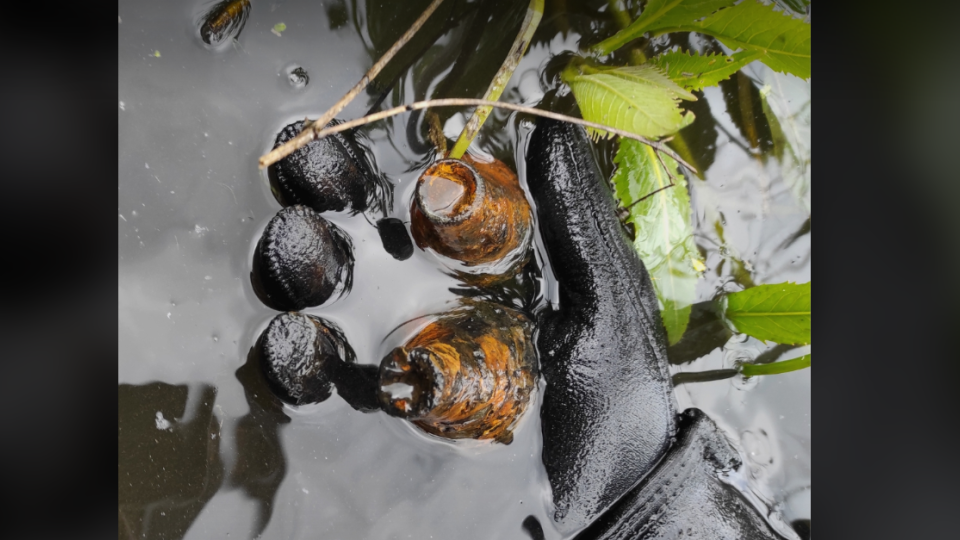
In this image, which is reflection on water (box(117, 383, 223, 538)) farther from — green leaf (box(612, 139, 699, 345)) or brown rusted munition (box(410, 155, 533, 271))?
green leaf (box(612, 139, 699, 345))

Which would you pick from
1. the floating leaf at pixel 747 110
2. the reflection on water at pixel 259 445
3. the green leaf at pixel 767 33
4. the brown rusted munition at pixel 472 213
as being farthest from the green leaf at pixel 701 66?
the reflection on water at pixel 259 445

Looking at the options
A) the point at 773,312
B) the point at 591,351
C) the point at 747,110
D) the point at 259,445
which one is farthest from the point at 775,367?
the point at 259,445

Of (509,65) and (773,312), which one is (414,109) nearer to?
(509,65)

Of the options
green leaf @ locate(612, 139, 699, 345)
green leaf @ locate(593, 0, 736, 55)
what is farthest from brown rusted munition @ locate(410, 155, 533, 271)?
green leaf @ locate(593, 0, 736, 55)

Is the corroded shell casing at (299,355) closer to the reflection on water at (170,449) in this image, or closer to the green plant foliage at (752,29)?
the reflection on water at (170,449)

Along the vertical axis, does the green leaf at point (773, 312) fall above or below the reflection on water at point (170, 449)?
above
